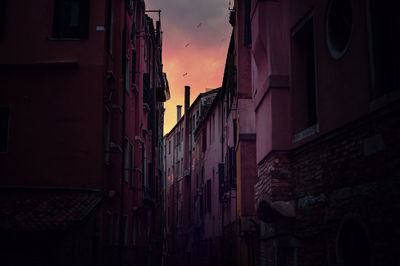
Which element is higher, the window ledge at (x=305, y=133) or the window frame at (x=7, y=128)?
the window frame at (x=7, y=128)

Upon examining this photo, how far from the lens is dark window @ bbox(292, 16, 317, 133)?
11.0m

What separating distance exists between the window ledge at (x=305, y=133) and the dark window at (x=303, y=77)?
176 millimetres

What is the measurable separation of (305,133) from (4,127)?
302 inches

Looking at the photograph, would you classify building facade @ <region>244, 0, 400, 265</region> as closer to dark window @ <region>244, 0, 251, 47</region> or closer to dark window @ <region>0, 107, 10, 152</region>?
dark window @ <region>244, 0, 251, 47</region>

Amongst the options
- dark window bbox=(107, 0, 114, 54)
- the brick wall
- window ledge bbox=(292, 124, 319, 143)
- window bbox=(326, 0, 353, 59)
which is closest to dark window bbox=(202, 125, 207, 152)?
dark window bbox=(107, 0, 114, 54)

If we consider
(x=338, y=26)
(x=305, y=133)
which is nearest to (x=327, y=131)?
(x=305, y=133)

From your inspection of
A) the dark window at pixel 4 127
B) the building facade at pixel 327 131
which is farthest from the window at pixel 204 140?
the dark window at pixel 4 127

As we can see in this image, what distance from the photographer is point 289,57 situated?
38.2 feet

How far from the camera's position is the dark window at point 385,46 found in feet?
24.1

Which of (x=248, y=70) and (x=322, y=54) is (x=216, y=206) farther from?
(x=322, y=54)

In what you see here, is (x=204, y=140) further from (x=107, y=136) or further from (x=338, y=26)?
(x=338, y=26)

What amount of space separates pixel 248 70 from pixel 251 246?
6.24 m

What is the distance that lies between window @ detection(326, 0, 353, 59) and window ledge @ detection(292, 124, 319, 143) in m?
1.48

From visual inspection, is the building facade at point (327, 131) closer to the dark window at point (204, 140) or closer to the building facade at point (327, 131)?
the building facade at point (327, 131)
